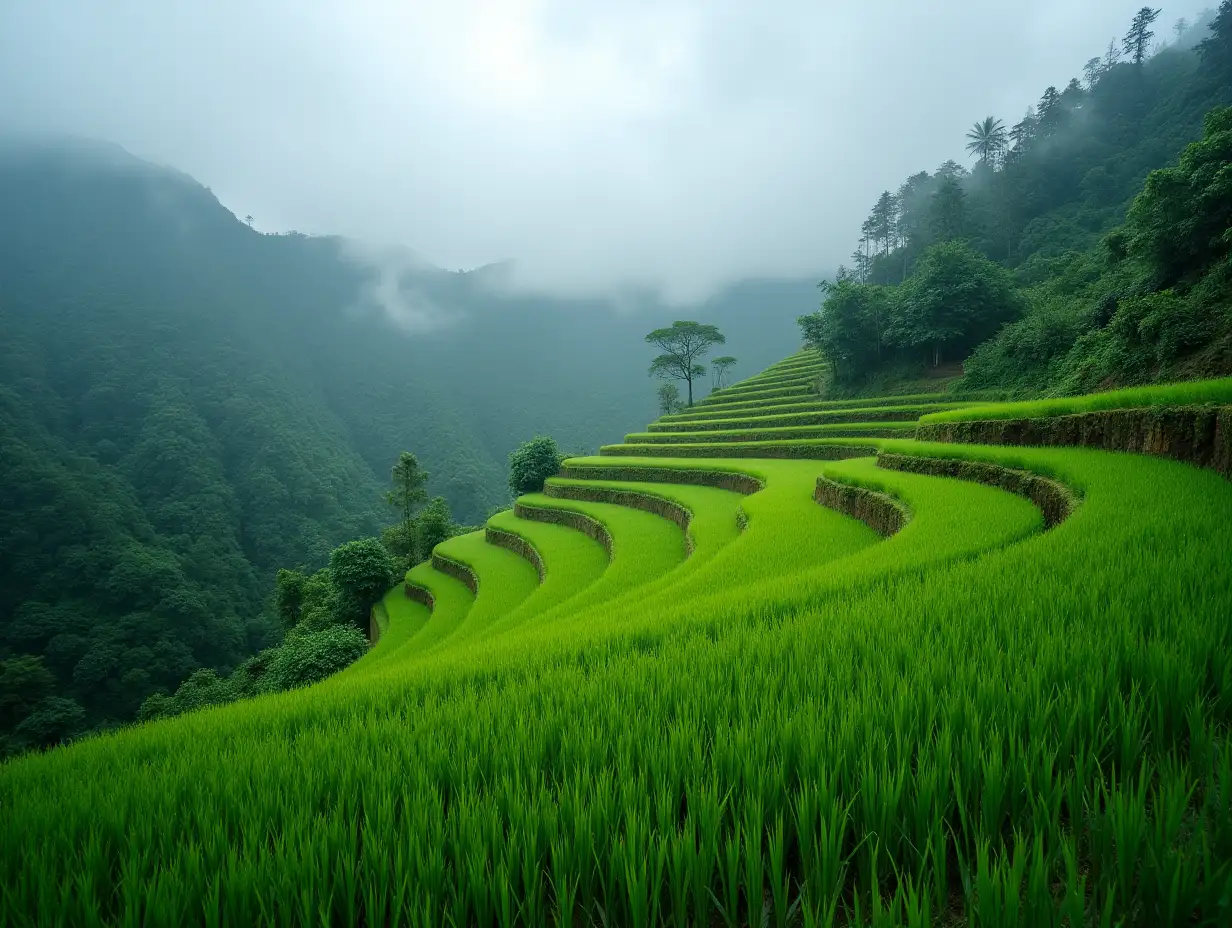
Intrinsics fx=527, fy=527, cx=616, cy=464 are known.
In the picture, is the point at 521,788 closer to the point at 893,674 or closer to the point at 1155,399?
the point at 893,674

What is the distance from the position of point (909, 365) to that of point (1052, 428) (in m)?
21.8

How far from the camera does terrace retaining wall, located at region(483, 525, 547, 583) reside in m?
17.2

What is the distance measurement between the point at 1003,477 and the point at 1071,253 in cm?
3647

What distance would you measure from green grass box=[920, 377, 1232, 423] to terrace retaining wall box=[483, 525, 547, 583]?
1144 centimetres

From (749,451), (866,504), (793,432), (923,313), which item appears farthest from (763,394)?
(866,504)

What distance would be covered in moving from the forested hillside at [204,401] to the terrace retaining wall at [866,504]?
36914 mm

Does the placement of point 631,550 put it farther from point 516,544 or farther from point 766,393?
point 766,393

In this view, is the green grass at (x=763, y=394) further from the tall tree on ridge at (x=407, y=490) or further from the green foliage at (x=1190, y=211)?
the tall tree on ridge at (x=407, y=490)

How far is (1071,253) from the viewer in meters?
33.1

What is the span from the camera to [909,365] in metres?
28.4

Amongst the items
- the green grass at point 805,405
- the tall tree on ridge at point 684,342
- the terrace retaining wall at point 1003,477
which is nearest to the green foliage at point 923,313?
the green grass at point 805,405

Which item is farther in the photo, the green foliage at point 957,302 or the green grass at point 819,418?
the green foliage at point 957,302

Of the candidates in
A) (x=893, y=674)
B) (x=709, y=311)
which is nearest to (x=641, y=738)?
(x=893, y=674)

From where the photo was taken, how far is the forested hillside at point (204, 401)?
35031 mm
